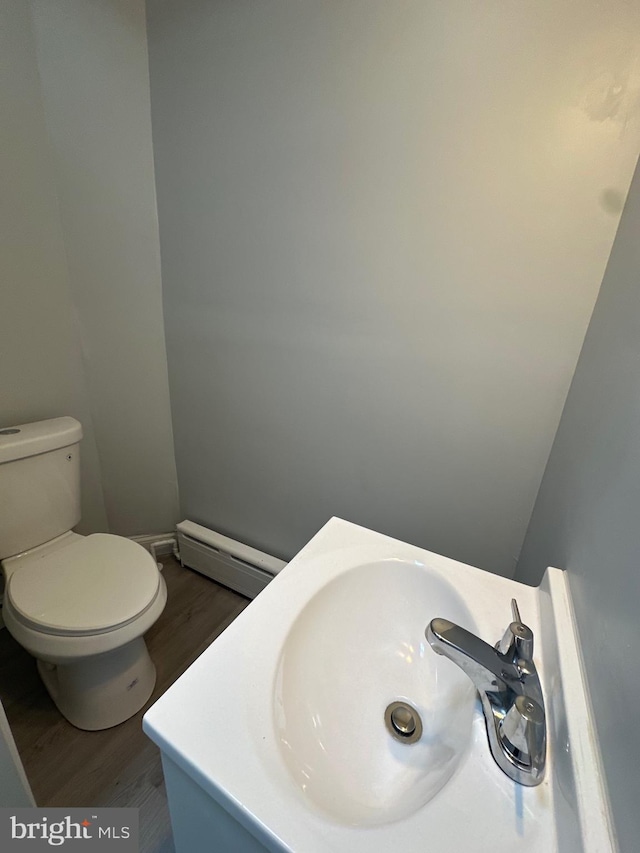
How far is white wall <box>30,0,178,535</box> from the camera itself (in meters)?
1.25

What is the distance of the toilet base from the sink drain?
0.89m

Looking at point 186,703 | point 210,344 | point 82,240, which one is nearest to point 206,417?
point 210,344

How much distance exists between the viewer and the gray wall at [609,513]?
0.39m

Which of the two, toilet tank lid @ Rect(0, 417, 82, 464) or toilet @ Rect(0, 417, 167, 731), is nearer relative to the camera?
toilet @ Rect(0, 417, 167, 731)

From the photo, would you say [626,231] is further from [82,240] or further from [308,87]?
[82,240]

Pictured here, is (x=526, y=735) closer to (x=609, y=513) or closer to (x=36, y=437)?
(x=609, y=513)

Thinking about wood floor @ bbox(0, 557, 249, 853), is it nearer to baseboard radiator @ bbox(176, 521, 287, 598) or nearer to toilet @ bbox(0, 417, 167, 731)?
toilet @ bbox(0, 417, 167, 731)

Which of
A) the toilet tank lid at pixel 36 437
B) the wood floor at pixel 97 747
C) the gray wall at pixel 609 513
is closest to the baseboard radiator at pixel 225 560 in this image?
the wood floor at pixel 97 747

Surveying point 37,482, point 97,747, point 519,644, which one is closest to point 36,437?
point 37,482

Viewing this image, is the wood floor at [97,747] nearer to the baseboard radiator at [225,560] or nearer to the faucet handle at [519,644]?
the baseboard radiator at [225,560]

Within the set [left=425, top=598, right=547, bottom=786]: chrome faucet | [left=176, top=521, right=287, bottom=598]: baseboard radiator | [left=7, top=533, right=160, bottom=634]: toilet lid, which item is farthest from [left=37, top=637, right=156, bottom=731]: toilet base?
[left=425, top=598, right=547, bottom=786]: chrome faucet

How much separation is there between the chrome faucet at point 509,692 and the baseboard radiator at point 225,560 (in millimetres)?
1153

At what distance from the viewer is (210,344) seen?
1.52m

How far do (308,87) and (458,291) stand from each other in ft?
2.29
